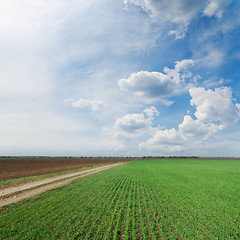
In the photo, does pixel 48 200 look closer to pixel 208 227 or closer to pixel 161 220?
pixel 161 220

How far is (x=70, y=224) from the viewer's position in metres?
9.70

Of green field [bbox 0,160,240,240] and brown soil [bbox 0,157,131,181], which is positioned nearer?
green field [bbox 0,160,240,240]

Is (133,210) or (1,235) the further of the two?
(133,210)

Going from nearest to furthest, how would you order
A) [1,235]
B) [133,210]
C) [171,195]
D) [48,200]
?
[1,235] < [133,210] < [48,200] < [171,195]

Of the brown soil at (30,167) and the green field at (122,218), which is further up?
the green field at (122,218)

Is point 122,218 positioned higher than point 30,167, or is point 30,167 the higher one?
point 122,218

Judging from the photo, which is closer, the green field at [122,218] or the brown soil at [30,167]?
the green field at [122,218]

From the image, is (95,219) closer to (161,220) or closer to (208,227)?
(161,220)

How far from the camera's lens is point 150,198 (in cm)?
1523

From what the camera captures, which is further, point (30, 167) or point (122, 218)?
point (30, 167)

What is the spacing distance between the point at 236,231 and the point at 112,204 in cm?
932

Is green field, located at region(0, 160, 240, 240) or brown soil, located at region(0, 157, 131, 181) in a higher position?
green field, located at region(0, 160, 240, 240)

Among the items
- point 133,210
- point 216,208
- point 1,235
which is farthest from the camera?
point 216,208

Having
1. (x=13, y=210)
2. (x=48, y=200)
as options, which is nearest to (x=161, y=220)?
(x=48, y=200)
